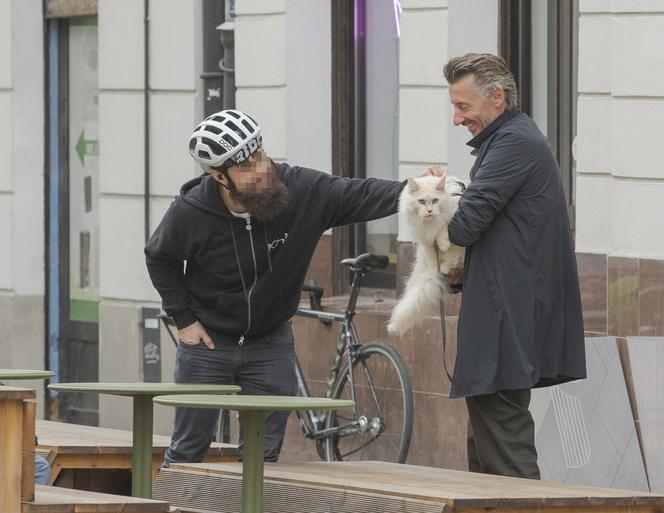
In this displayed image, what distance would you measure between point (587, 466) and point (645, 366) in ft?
1.94

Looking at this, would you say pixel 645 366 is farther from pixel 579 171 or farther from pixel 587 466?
pixel 579 171

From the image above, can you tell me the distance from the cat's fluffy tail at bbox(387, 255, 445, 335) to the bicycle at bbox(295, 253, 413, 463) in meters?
2.35

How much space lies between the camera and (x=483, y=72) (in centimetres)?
669

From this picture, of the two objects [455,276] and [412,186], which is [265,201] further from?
[455,276]

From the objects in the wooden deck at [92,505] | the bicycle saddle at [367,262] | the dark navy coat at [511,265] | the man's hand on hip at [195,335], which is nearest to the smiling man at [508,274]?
the dark navy coat at [511,265]

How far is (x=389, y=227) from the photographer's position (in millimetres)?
11438

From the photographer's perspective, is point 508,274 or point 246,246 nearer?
point 508,274

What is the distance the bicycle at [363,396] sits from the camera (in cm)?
994

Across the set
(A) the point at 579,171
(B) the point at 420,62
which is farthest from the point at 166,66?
(A) the point at 579,171

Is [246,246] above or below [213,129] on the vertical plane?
below

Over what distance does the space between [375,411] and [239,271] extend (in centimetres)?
318

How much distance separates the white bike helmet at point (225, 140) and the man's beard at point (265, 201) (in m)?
0.14

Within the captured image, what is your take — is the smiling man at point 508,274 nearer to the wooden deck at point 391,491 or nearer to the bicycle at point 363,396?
the wooden deck at point 391,491

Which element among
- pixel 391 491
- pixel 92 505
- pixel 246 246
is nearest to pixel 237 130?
pixel 246 246
